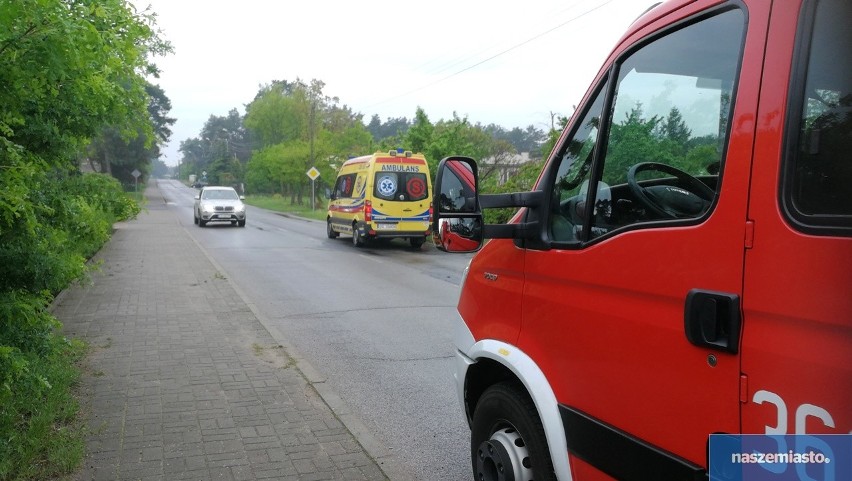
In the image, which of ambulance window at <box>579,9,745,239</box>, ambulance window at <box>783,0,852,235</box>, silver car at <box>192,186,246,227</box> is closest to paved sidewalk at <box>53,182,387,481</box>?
ambulance window at <box>579,9,745,239</box>

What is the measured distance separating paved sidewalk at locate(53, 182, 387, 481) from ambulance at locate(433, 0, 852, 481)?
5.25ft

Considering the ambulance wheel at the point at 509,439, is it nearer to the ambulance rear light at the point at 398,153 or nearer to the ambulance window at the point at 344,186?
the ambulance rear light at the point at 398,153

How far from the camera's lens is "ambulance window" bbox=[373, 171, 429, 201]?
18312 mm

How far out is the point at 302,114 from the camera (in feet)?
193

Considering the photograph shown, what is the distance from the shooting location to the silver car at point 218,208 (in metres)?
27.3

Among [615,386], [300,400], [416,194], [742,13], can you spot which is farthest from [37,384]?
[416,194]

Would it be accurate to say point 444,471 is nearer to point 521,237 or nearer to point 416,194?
point 521,237

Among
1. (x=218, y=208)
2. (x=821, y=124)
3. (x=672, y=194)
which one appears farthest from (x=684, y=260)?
(x=218, y=208)

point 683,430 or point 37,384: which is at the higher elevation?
point 683,430

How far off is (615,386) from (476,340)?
1.11 meters

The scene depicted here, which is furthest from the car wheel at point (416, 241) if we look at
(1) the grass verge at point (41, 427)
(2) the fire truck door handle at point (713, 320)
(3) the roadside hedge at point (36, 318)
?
(2) the fire truck door handle at point (713, 320)

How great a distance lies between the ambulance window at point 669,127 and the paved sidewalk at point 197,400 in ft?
7.78

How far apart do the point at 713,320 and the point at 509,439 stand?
130 cm

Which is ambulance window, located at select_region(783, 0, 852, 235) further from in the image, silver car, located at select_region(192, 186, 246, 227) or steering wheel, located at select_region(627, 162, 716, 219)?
silver car, located at select_region(192, 186, 246, 227)
